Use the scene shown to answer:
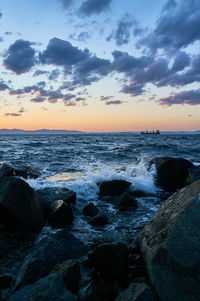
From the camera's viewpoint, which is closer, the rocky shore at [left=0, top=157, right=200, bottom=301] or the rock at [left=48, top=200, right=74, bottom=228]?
the rocky shore at [left=0, top=157, right=200, bottom=301]

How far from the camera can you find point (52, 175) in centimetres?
1265

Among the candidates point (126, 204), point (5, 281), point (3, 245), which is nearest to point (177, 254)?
point (5, 281)

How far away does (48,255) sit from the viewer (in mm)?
3850

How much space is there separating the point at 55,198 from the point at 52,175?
549 cm

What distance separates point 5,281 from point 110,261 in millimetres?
1872

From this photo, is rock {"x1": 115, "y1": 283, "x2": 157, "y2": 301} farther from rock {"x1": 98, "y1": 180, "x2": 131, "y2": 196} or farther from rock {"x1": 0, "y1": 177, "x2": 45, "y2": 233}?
rock {"x1": 98, "y1": 180, "x2": 131, "y2": 196}

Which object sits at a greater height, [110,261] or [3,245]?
[110,261]

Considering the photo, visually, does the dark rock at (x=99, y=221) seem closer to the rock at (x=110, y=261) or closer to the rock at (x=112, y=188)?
the rock at (x=110, y=261)

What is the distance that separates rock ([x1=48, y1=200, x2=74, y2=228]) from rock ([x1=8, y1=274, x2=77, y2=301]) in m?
2.98

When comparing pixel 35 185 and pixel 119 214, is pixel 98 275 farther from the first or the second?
pixel 35 185

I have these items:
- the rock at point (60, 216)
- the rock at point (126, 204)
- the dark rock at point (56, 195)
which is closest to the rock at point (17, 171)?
the dark rock at point (56, 195)

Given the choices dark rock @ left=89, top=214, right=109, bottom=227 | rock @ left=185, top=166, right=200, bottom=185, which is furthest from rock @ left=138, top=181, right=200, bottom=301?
rock @ left=185, top=166, right=200, bottom=185

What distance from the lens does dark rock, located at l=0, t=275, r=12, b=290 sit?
11.3ft

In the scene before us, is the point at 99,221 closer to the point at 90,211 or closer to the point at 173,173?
the point at 90,211
